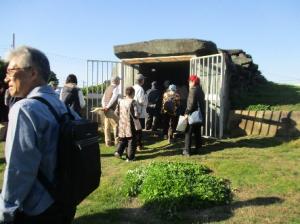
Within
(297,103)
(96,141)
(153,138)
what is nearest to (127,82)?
(153,138)

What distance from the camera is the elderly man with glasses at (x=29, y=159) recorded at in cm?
256

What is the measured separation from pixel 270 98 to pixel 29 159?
12083mm

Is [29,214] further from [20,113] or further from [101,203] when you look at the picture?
[101,203]

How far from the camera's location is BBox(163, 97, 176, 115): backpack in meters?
10.6

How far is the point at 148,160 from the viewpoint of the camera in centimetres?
907

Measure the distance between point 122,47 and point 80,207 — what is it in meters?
7.45

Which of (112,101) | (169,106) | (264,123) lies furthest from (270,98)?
(112,101)

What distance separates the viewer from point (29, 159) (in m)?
2.58

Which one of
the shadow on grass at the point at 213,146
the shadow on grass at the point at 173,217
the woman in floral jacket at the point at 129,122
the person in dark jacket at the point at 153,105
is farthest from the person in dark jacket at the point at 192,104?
the shadow on grass at the point at 173,217

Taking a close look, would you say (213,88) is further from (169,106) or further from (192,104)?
(192,104)

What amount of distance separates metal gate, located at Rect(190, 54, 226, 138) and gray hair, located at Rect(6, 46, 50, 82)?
25.4 feet

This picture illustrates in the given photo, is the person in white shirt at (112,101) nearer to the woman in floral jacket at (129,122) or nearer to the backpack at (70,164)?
the woman in floral jacket at (129,122)

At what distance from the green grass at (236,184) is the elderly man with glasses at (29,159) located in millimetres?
3100

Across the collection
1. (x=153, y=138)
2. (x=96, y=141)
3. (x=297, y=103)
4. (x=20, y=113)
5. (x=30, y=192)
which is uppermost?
(x=20, y=113)
